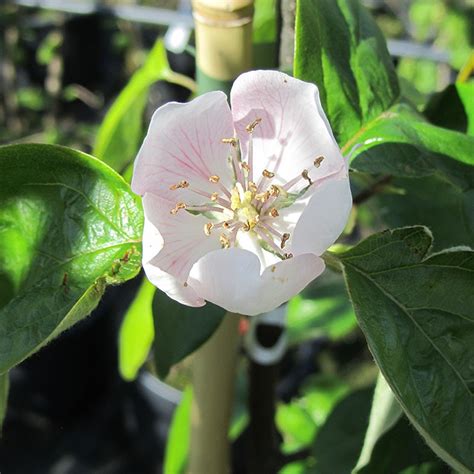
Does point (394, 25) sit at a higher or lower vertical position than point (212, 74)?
lower

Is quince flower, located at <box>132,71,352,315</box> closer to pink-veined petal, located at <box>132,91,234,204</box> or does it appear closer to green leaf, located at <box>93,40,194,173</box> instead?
pink-veined petal, located at <box>132,91,234,204</box>

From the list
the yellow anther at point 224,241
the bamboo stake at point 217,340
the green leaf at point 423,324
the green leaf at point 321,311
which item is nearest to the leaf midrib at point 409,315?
the green leaf at point 423,324

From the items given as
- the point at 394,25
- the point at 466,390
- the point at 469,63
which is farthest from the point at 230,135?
the point at 394,25

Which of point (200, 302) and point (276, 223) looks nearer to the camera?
point (200, 302)

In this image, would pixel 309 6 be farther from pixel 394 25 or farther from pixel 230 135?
pixel 394 25

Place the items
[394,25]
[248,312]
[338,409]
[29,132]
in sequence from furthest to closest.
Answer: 1. [394,25]
2. [29,132]
3. [338,409]
4. [248,312]

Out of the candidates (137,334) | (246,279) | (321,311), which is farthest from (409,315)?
(321,311)

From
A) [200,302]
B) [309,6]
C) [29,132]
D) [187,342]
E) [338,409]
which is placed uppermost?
[309,6]
